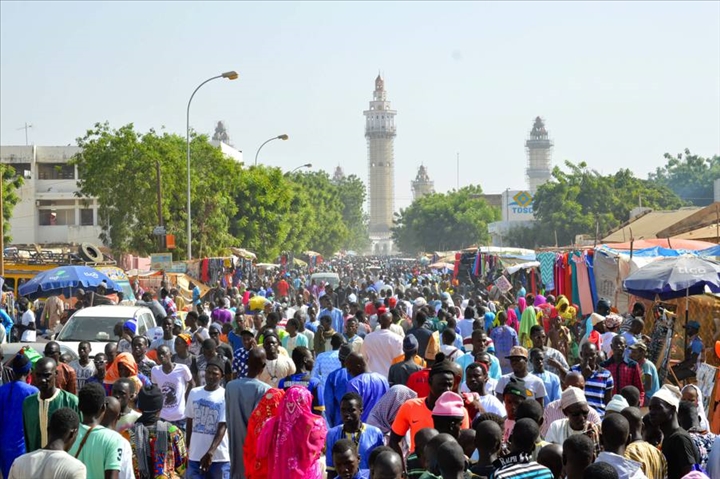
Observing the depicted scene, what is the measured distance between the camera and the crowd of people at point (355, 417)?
20.8 ft

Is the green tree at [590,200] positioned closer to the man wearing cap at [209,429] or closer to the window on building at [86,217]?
the window on building at [86,217]

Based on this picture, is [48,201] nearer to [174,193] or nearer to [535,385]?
[174,193]

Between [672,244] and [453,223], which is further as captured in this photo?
[453,223]

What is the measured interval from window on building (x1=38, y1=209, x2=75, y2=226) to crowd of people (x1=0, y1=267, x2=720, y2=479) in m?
62.9

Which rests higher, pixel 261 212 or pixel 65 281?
pixel 261 212

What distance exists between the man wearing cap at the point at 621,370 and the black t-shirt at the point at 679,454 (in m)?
3.37

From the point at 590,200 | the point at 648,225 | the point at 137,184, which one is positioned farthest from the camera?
the point at 590,200

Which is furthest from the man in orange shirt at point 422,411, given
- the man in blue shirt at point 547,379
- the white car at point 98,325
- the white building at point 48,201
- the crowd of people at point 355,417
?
the white building at point 48,201

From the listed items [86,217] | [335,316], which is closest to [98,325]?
[335,316]

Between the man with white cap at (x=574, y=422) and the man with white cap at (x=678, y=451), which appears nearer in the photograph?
the man with white cap at (x=678, y=451)

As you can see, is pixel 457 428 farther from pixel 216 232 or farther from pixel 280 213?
pixel 280 213

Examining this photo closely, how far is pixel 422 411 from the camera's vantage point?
788 centimetres

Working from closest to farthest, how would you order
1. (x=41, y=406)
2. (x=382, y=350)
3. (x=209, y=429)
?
(x=41, y=406) < (x=209, y=429) < (x=382, y=350)

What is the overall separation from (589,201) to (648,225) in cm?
Result: 3284
